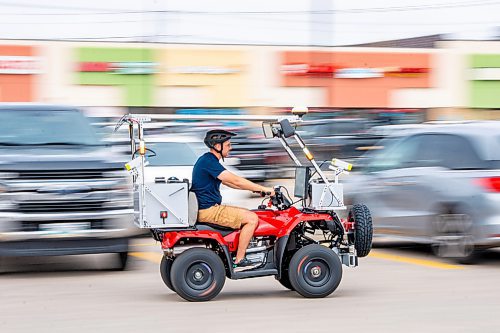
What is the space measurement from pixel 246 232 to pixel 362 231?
1.11 m

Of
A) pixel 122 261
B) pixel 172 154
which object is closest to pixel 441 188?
pixel 122 261

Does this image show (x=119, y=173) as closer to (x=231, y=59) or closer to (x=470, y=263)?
(x=470, y=263)

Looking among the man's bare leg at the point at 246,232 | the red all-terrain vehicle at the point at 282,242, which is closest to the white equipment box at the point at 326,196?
the red all-terrain vehicle at the point at 282,242

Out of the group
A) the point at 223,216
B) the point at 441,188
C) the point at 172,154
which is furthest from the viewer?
the point at 172,154

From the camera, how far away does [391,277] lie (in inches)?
448

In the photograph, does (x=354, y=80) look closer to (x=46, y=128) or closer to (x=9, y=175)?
(x=46, y=128)

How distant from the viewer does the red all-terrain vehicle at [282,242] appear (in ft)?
31.2

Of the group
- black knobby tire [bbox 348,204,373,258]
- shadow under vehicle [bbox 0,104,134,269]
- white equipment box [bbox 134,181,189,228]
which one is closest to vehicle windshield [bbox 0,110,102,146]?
shadow under vehicle [bbox 0,104,134,269]

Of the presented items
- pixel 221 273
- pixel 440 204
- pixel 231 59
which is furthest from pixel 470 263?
pixel 231 59

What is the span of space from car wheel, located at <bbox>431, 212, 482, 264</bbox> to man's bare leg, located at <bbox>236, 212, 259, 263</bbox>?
3454mm

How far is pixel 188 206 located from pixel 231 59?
41.7m

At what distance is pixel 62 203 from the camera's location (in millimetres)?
11383

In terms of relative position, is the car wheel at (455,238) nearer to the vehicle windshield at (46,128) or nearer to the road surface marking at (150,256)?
the road surface marking at (150,256)

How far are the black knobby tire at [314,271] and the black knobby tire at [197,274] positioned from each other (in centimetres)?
70
